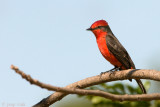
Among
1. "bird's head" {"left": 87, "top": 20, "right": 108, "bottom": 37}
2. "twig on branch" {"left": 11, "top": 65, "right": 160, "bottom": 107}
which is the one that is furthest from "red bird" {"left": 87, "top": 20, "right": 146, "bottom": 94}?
"twig on branch" {"left": 11, "top": 65, "right": 160, "bottom": 107}

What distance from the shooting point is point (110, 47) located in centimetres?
836

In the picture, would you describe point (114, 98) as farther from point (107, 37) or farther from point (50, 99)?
point (107, 37)

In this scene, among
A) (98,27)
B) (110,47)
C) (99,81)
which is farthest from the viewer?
(98,27)

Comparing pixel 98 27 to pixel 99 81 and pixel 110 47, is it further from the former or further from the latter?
pixel 99 81

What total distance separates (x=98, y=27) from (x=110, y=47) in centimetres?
81

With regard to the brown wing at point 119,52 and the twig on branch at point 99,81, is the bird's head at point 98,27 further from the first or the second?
the twig on branch at point 99,81

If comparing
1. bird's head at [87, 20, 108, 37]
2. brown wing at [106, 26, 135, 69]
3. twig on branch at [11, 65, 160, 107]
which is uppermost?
bird's head at [87, 20, 108, 37]

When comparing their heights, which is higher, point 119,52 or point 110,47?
point 110,47

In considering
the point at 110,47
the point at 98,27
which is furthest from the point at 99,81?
the point at 98,27

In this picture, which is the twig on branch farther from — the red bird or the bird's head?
the bird's head

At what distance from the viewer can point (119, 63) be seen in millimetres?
8219

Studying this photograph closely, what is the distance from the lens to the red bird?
8.21 metres

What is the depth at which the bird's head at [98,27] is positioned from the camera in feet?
29.0

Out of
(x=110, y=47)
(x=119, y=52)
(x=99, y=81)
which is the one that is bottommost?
(x=99, y=81)
